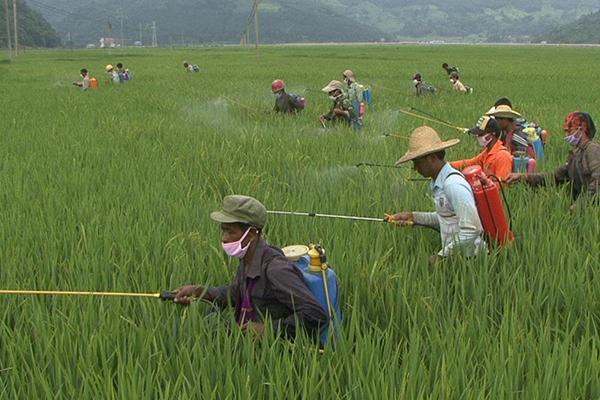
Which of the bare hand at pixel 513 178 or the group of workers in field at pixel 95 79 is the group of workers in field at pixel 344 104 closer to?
the bare hand at pixel 513 178

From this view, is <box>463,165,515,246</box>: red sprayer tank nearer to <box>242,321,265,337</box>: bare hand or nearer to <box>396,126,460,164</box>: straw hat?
<box>396,126,460,164</box>: straw hat

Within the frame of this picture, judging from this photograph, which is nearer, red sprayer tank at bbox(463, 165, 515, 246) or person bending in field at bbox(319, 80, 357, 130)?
red sprayer tank at bbox(463, 165, 515, 246)

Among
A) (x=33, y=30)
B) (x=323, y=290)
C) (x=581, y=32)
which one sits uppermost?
(x=581, y=32)

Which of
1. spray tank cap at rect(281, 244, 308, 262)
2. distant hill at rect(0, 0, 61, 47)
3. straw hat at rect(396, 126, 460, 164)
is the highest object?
distant hill at rect(0, 0, 61, 47)

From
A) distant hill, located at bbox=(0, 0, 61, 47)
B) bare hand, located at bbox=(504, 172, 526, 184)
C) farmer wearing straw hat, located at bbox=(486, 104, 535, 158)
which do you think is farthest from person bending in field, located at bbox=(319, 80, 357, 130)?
distant hill, located at bbox=(0, 0, 61, 47)

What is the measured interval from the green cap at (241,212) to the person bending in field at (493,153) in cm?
244

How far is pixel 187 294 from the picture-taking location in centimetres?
243

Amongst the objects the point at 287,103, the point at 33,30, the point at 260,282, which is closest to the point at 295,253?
the point at 260,282

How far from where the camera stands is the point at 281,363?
1971 millimetres

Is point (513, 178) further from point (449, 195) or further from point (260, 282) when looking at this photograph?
point (260, 282)

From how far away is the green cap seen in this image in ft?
7.36

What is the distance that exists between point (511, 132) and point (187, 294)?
141 inches

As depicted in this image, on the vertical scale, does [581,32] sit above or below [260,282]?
above

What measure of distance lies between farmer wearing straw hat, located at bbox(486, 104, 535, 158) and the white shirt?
1.99 metres
